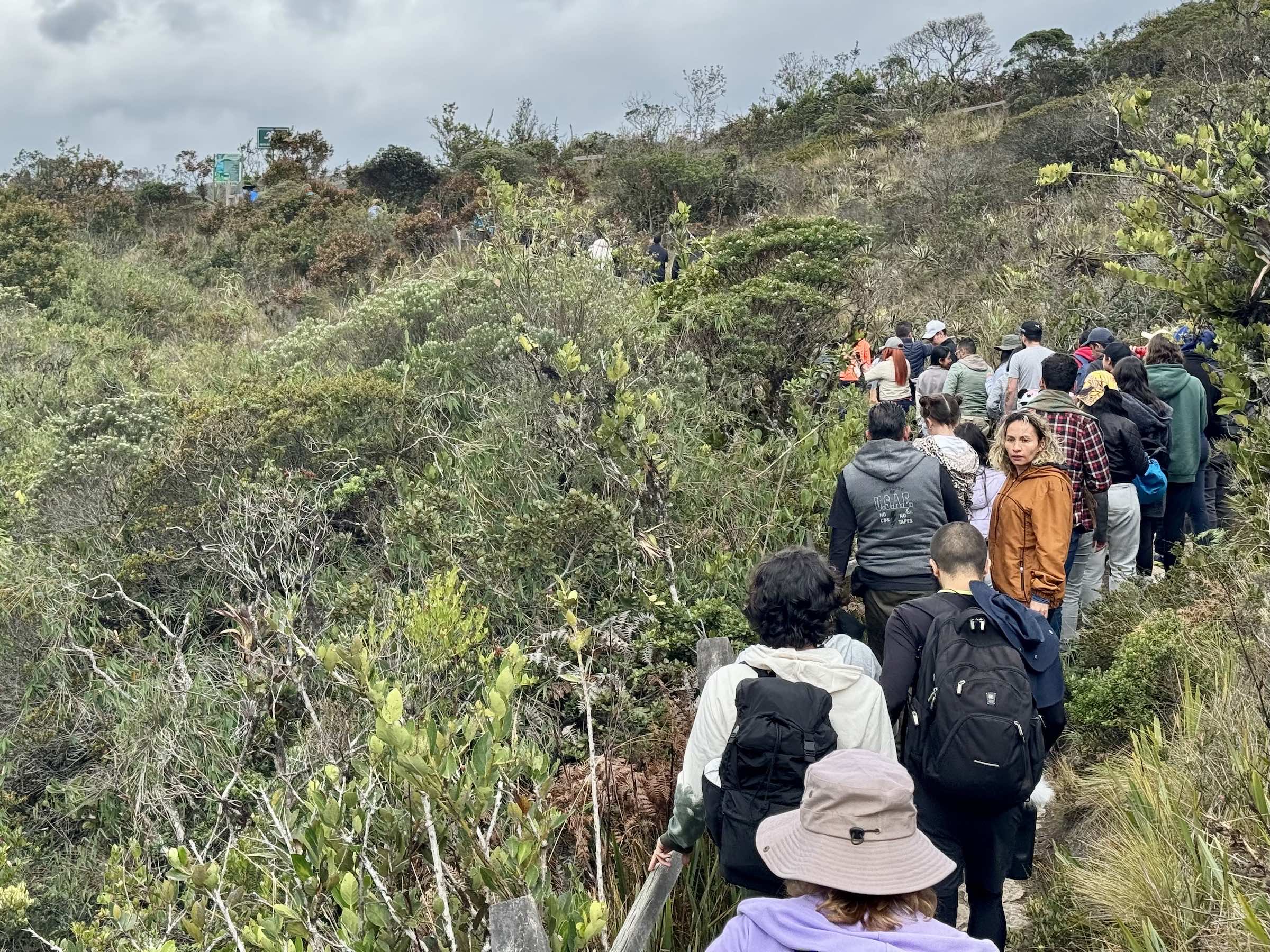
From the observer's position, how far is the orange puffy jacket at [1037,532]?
15.5 ft

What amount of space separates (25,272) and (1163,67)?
24538 millimetres

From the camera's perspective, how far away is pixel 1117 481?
20.4 feet

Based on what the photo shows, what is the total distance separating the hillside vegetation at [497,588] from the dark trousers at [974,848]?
42cm

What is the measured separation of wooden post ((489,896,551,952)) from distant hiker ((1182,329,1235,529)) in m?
5.97

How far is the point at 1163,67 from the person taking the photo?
85.8 ft

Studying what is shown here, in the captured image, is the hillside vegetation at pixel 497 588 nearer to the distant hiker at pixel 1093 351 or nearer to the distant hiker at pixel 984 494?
the distant hiker at pixel 984 494

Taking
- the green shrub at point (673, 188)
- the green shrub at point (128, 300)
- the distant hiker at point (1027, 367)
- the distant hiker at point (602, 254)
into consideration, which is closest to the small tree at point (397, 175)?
the green shrub at point (673, 188)

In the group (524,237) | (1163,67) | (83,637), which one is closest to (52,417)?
(83,637)

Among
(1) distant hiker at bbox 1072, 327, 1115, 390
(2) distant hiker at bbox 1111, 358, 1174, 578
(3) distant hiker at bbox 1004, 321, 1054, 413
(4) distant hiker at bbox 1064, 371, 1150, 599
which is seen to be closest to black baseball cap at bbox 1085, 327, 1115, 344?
(1) distant hiker at bbox 1072, 327, 1115, 390

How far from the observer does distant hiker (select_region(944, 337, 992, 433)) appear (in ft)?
32.1

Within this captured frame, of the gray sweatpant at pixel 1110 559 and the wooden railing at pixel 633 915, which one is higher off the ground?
the wooden railing at pixel 633 915

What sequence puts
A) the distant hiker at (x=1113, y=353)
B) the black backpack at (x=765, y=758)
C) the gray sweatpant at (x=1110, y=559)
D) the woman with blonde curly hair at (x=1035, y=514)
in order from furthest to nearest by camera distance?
the distant hiker at (x=1113, y=353), the gray sweatpant at (x=1110, y=559), the woman with blonde curly hair at (x=1035, y=514), the black backpack at (x=765, y=758)

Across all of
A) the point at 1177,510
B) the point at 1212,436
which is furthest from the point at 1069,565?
the point at 1212,436

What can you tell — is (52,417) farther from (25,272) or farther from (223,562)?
(25,272)
